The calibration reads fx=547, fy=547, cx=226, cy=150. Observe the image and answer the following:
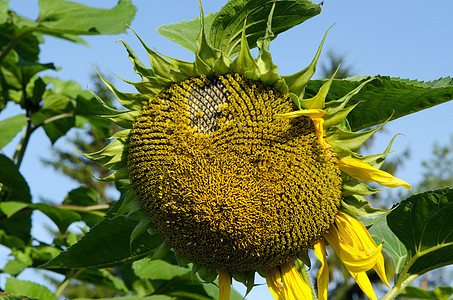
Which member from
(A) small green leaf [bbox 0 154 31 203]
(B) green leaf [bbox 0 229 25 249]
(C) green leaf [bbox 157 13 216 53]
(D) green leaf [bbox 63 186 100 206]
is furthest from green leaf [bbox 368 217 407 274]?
(B) green leaf [bbox 0 229 25 249]

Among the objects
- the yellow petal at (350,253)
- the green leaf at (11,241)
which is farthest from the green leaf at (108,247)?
the green leaf at (11,241)

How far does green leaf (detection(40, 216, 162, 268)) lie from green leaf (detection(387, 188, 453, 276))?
110 cm

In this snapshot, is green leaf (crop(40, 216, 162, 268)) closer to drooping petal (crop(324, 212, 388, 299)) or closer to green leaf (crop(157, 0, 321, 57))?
drooping petal (crop(324, 212, 388, 299))

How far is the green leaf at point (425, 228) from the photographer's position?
7.79 feet

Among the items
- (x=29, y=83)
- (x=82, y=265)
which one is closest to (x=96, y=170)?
(x=29, y=83)

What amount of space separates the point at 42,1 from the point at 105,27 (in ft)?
3.56

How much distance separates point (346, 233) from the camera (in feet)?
7.07

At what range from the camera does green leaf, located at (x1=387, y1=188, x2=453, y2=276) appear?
2.37m

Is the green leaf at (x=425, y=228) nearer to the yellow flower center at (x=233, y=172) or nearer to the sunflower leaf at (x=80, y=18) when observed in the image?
the yellow flower center at (x=233, y=172)

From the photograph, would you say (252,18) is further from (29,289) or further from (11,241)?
(11,241)

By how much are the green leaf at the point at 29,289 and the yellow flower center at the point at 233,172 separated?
6.91 ft

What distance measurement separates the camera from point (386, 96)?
2.16m

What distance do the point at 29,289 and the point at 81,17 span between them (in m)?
2.20

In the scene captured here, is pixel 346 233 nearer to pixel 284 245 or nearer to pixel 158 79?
pixel 284 245
